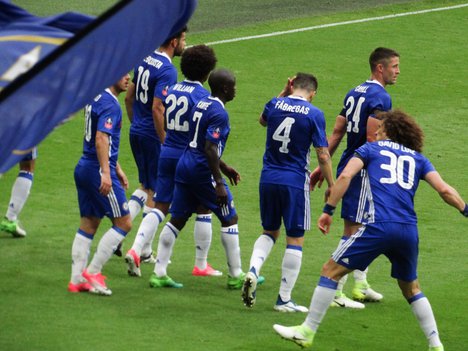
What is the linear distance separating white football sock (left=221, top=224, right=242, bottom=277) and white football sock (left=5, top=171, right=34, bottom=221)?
267cm

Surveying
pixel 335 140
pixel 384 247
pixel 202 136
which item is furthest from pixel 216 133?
pixel 384 247

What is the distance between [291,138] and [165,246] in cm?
154

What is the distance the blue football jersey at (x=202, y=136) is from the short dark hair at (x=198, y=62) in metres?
0.39

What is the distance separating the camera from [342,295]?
9.88 meters

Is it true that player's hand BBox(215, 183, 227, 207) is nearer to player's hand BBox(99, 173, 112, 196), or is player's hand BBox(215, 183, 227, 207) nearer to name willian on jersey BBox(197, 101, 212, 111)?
name willian on jersey BBox(197, 101, 212, 111)

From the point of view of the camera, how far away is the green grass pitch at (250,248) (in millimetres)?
8836

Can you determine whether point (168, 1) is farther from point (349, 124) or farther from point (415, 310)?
point (349, 124)

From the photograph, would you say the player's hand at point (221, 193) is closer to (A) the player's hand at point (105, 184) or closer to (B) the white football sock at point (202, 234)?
(B) the white football sock at point (202, 234)

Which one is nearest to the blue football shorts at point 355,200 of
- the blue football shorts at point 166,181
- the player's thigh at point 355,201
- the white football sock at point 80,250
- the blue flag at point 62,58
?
the player's thigh at point 355,201

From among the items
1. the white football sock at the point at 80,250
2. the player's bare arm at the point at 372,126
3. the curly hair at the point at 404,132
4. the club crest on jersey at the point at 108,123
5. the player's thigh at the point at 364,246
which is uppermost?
the player's bare arm at the point at 372,126

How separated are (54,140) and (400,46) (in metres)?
8.06

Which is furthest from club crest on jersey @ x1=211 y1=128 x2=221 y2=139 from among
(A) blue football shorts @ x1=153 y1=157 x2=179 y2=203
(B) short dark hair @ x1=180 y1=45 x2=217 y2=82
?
(A) blue football shorts @ x1=153 y1=157 x2=179 y2=203

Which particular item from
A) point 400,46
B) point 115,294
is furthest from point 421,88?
point 115,294

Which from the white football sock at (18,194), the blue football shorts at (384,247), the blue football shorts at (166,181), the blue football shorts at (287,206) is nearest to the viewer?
the blue football shorts at (384,247)
